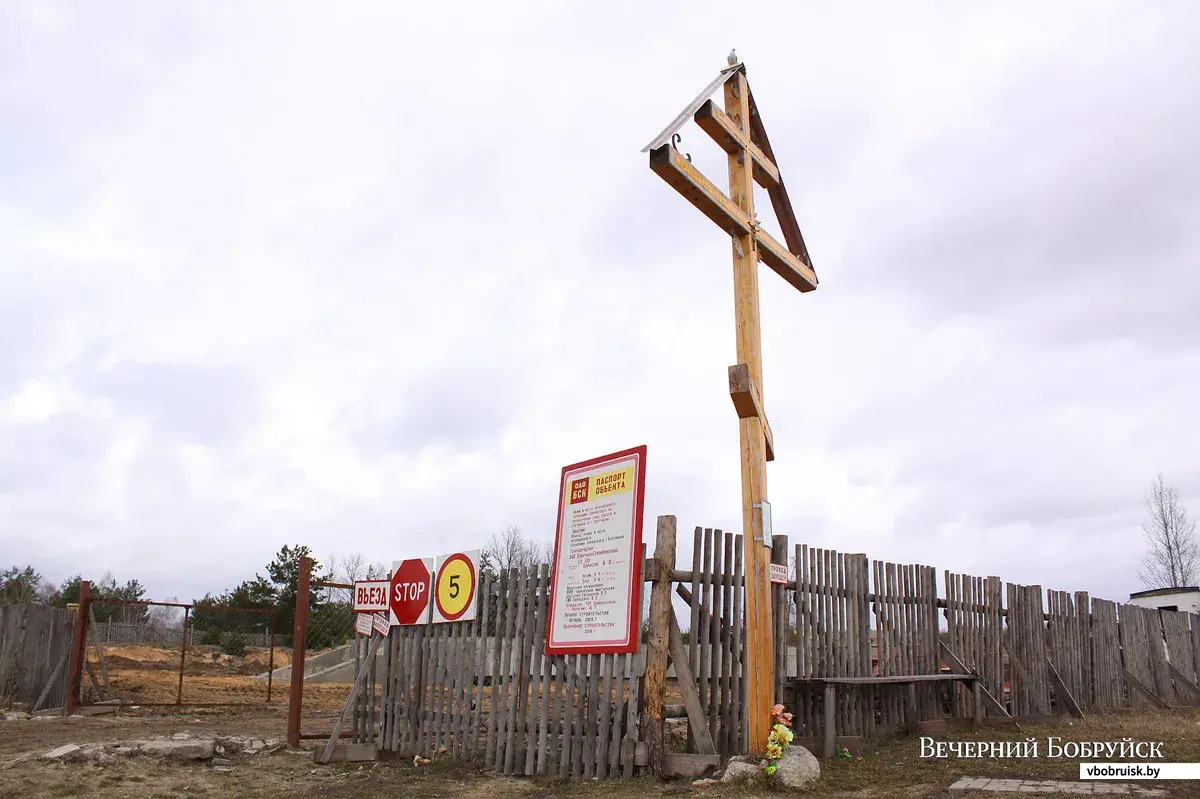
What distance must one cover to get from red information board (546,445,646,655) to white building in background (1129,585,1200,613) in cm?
1954

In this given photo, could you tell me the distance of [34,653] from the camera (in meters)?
15.5

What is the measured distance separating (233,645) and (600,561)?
32.1 m

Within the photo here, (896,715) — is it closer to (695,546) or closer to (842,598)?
(842,598)

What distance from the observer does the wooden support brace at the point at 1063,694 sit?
11.7 meters

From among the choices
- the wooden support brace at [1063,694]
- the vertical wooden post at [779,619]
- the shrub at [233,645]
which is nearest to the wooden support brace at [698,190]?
the vertical wooden post at [779,619]

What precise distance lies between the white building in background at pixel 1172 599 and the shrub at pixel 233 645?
31.6m

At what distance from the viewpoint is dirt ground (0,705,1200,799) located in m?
6.81

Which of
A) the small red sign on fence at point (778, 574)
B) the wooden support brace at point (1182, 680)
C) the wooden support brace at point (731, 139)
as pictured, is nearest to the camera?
the small red sign on fence at point (778, 574)

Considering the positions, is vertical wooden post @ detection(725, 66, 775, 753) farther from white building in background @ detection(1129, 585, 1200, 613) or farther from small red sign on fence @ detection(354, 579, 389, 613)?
white building in background @ detection(1129, 585, 1200, 613)

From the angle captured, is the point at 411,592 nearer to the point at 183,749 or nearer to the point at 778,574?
the point at 183,749

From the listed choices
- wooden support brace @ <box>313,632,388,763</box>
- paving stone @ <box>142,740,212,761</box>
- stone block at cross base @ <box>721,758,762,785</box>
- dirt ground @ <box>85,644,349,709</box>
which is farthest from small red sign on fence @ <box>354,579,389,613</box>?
dirt ground @ <box>85,644,349,709</box>

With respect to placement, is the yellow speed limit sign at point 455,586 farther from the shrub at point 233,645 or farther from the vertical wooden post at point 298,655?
the shrub at point 233,645

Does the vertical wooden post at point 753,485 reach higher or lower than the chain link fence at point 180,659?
higher

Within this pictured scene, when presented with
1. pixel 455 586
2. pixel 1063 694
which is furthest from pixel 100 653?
pixel 1063 694
